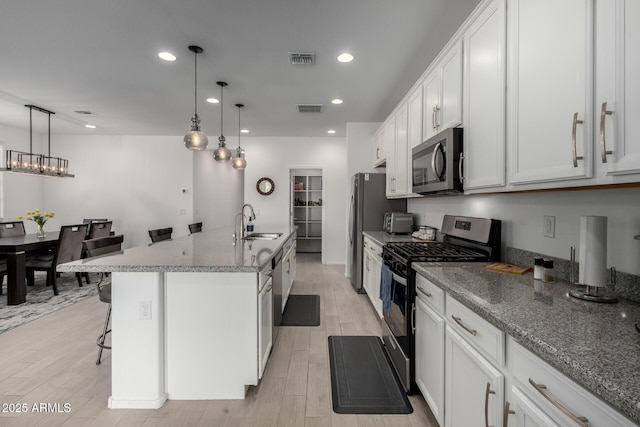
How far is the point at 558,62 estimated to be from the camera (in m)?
1.15

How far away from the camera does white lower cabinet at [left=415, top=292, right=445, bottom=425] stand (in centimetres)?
154

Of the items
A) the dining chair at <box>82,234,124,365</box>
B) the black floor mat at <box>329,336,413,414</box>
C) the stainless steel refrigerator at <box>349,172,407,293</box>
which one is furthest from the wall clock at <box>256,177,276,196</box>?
the black floor mat at <box>329,336,413,414</box>

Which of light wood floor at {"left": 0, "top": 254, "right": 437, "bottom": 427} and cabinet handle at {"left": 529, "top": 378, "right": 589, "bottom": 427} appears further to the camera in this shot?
light wood floor at {"left": 0, "top": 254, "right": 437, "bottom": 427}

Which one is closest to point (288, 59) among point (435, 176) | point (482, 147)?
point (435, 176)

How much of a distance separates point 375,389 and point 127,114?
5.26m

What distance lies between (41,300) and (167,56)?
11.5 feet

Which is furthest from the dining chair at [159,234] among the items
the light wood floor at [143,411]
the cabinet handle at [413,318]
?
the cabinet handle at [413,318]

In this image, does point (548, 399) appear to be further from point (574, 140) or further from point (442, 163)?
point (442, 163)

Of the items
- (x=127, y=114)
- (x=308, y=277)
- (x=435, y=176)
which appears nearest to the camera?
(x=435, y=176)

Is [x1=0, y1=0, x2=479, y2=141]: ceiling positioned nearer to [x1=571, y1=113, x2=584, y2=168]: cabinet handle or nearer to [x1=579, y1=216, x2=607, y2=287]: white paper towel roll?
[x1=571, y1=113, x2=584, y2=168]: cabinet handle

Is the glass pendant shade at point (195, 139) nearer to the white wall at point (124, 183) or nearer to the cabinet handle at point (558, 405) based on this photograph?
the cabinet handle at point (558, 405)

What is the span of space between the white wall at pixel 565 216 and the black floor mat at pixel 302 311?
6.47 feet

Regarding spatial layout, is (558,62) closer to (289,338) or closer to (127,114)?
(289,338)

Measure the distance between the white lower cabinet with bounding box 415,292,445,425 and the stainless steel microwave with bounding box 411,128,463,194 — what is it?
804 millimetres
